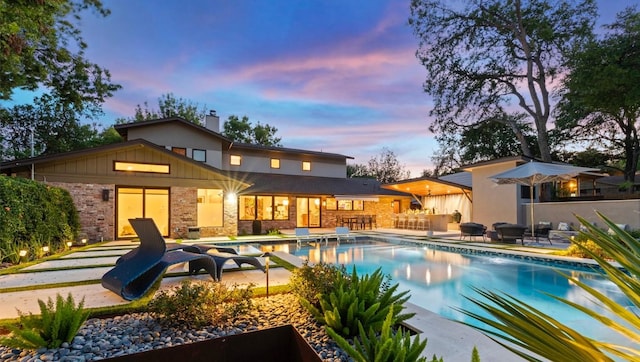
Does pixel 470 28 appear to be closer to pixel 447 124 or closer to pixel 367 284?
pixel 447 124

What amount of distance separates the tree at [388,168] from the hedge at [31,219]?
39.8 meters

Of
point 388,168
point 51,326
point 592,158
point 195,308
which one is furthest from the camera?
point 388,168

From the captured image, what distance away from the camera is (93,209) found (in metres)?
15.7

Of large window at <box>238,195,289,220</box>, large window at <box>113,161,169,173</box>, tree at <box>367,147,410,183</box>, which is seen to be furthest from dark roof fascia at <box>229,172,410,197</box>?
tree at <box>367,147,410,183</box>

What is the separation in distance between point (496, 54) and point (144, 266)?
32712 millimetres

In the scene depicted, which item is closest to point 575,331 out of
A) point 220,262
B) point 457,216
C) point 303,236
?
point 220,262

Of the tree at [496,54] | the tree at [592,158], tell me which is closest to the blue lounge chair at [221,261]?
the tree at [496,54]

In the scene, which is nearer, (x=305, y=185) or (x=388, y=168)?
(x=305, y=185)

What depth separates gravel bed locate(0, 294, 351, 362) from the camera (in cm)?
376

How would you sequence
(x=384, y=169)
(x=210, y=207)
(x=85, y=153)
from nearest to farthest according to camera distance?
(x=85, y=153), (x=210, y=207), (x=384, y=169)

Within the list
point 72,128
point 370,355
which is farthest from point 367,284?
point 72,128

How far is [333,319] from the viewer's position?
13.5 ft

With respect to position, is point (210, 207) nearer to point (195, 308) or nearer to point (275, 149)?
point (275, 149)

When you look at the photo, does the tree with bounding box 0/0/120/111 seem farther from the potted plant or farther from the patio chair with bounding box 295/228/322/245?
the potted plant
